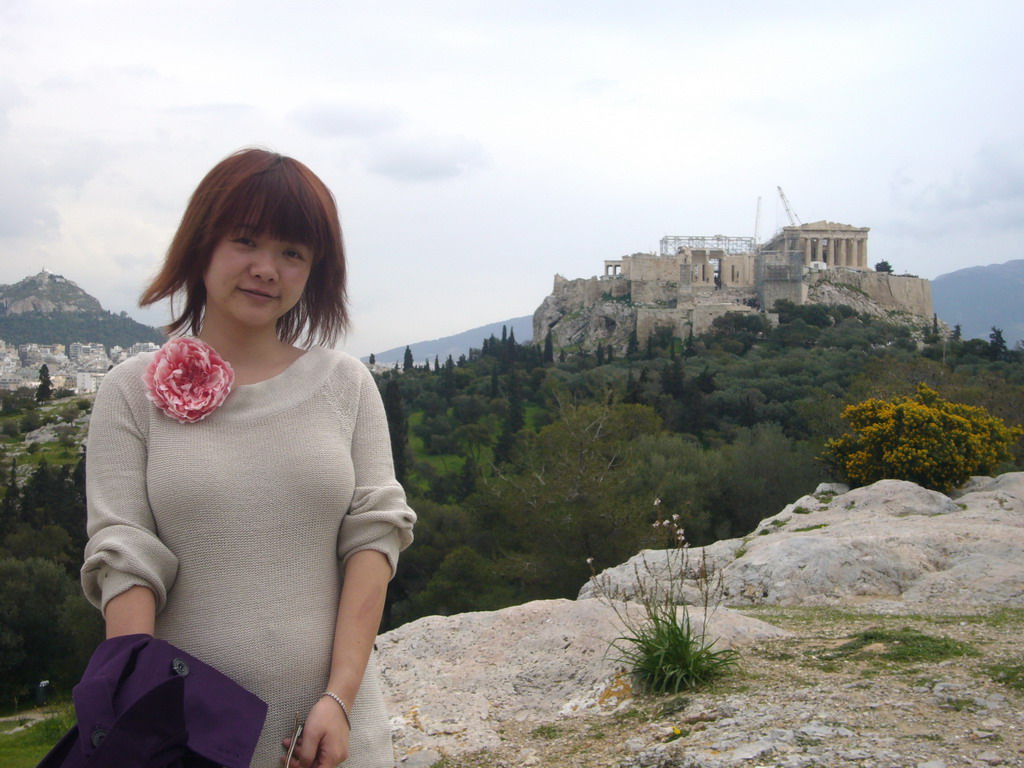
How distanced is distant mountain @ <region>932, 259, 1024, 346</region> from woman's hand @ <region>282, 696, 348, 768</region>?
14713cm

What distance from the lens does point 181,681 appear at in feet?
4.54

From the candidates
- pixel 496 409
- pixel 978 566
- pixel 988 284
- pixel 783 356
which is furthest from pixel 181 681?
pixel 988 284

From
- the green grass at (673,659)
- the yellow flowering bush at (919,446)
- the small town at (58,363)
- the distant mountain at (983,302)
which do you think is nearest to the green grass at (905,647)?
the green grass at (673,659)

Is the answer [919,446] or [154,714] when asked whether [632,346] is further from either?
[154,714]

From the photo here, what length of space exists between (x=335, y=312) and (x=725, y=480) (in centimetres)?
1947

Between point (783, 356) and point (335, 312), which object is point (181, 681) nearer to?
point (335, 312)

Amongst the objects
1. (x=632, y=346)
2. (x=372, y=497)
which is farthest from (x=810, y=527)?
(x=632, y=346)

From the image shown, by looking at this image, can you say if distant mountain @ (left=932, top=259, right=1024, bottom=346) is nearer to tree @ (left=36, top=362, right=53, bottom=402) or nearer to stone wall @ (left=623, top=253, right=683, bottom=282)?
stone wall @ (left=623, top=253, right=683, bottom=282)

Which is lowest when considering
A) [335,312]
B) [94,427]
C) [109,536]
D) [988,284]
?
[109,536]

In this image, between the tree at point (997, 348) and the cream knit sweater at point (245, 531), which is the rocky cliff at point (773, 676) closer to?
the cream knit sweater at point (245, 531)

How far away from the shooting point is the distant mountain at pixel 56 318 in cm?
12231

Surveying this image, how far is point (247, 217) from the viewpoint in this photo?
1.66m

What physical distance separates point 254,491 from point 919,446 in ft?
38.6

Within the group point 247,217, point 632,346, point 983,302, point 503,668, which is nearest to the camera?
point 247,217
